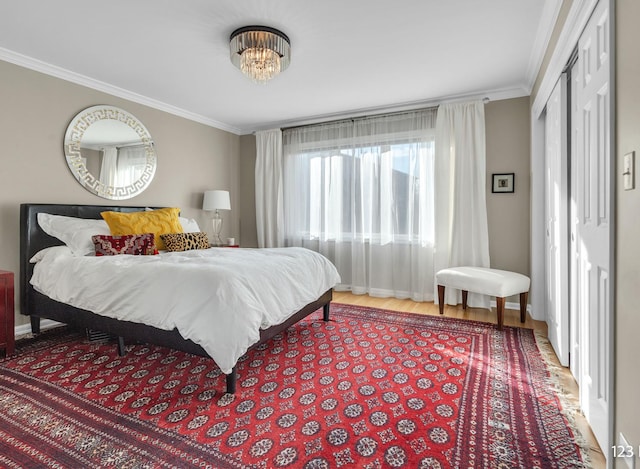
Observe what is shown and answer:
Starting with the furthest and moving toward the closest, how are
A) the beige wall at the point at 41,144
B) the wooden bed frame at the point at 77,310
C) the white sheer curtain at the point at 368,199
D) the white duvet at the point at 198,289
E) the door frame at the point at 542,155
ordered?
the white sheer curtain at the point at 368,199 < the beige wall at the point at 41,144 < the wooden bed frame at the point at 77,310 < the white duvet at the point at 198,289 < the door frame at the point at 542,155

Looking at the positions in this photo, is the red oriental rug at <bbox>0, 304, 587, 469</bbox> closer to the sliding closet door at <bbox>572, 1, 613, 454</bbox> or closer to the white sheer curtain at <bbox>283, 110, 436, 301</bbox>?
the sliding closet door at <bbox>572, 1, 613, 454</bbox>

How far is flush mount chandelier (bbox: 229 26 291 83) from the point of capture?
98.7 inches

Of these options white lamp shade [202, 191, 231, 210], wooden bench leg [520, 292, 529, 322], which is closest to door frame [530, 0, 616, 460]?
wooden bench leg [520, 292, 529, 322]

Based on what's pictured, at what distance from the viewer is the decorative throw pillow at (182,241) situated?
3.43 m

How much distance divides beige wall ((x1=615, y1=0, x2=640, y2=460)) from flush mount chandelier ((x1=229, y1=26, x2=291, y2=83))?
2.05 metres

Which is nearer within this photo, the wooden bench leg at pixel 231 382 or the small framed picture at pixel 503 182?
the wooden bench leg at pixel 231 382

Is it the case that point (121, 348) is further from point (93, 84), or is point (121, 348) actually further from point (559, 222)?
point (559, 222)

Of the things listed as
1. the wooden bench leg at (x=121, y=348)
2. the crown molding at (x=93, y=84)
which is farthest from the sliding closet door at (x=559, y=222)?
the crown molding at (x=93, y=84)

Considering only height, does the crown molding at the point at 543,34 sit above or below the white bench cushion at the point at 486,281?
above

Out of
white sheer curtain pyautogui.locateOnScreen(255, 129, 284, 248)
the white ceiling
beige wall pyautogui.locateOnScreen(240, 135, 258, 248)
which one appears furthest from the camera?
beige wall pyautogui.locateOnScreen(240, 135, 258, 248)

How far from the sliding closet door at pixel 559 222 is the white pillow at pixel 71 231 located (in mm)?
3898

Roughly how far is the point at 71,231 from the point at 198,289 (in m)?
1.90

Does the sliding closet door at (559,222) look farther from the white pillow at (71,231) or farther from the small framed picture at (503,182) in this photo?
the white pillow at (71,231)

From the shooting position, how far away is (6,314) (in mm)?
2533
